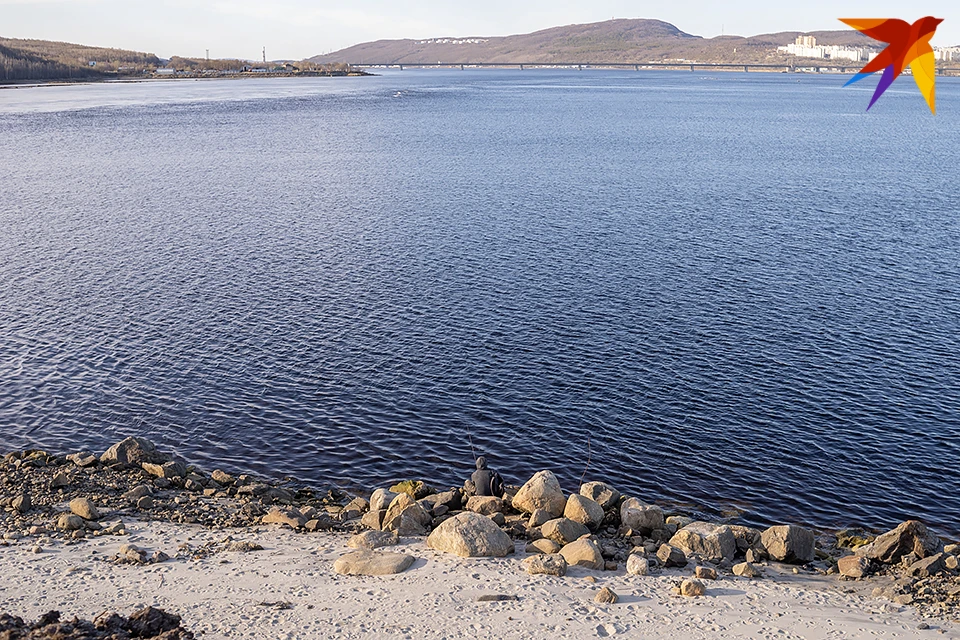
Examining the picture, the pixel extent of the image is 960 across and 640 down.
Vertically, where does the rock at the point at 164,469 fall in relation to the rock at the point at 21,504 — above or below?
below

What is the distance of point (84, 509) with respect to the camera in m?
31.7

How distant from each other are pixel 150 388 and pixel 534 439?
20663 millimetres

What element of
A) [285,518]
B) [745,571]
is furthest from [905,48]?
[285,518]

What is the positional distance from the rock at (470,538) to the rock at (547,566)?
4.60 feet

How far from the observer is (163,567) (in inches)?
1101

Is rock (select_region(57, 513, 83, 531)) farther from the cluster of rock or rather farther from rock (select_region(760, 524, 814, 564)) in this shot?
rock (select_region(760, 524, 814, 564))

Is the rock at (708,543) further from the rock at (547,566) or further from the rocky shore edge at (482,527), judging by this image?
the rock at (547,566)

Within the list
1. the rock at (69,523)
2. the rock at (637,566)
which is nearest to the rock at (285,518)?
the rock at (69,523)

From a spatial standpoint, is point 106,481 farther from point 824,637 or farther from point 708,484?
point 824,637

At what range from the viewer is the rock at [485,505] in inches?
1337

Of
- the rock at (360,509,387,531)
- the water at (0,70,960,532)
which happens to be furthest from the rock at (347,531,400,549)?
→ the water at (0,70,960,532)

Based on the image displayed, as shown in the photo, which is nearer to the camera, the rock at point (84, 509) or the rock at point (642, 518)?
the rock at point (84, 509)

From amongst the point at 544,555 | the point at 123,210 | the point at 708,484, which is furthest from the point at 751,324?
the point at 123,210

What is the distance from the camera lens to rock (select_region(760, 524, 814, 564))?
102 feet
